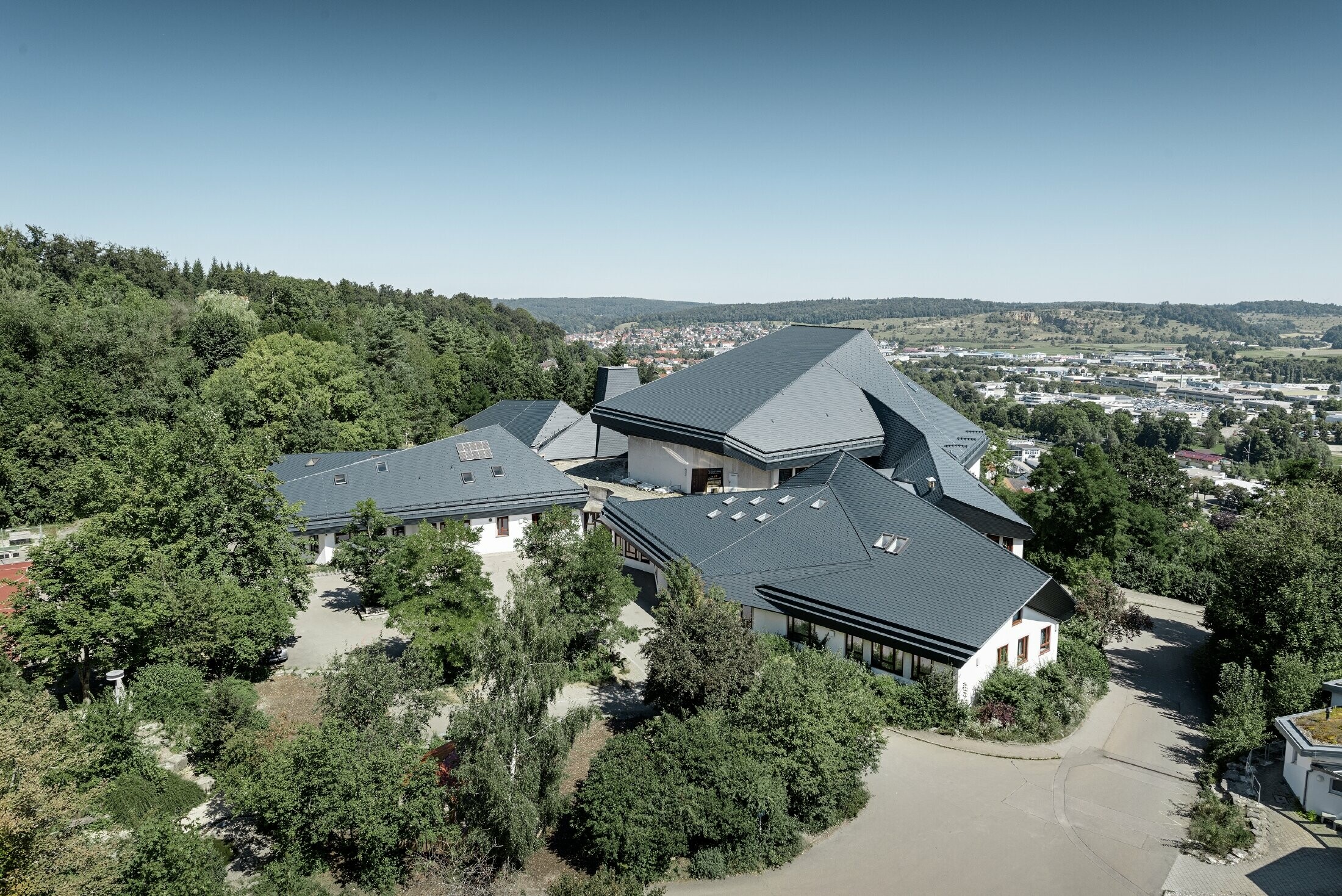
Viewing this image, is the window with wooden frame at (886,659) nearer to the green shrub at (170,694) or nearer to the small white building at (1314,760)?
the small white building at (1314,760)

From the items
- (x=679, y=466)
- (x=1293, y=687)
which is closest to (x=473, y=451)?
(x=679, y=466)

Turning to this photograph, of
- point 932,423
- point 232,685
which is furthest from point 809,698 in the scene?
point 932,423

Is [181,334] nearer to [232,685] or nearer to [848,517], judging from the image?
[232,685]

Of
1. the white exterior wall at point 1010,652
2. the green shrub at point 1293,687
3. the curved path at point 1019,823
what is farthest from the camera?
the white exterior wall at point 1010,652

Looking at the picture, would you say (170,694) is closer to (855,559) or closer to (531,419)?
(855,559)

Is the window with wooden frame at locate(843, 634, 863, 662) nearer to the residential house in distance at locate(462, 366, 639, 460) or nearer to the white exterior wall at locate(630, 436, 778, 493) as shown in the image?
the white exterior wall at locate(630, 436, 778, 493)

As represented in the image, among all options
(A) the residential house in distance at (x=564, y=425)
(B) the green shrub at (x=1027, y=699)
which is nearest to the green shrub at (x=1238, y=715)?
(B) the green shrub at (x=1027, y=699)

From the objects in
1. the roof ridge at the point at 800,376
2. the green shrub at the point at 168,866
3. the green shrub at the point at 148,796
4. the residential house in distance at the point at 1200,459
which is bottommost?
the residential house in distance at the point at 1200,459

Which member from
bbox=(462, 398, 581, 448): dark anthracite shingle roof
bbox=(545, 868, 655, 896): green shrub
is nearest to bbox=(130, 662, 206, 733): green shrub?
bbox=(545, 868, 655, 896): green shrub
